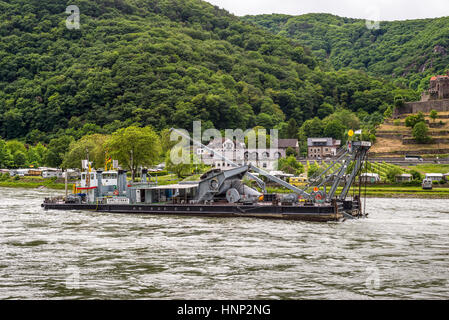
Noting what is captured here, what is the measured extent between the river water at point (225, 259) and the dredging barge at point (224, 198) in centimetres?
206

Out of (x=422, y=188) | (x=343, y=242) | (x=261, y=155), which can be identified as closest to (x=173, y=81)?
(x=261, y=155)

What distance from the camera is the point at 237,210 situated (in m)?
50.0

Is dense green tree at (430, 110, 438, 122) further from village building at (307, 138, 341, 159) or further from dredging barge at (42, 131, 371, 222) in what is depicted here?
dredging barge at (42, 131, 371, 222)

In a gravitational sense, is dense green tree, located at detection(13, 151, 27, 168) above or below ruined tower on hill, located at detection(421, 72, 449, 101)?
below

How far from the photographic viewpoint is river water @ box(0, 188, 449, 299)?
23516 mm

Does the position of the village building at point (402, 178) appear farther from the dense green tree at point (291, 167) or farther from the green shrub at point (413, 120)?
the green shrub at point (413, 120)

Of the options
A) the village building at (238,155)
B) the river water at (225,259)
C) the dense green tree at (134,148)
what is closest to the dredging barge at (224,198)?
the river water at (225,259)

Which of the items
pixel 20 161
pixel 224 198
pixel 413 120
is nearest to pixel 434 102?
pixel 413 120

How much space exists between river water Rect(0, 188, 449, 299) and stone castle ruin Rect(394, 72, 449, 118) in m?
99.3

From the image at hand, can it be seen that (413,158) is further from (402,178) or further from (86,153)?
Answer: (86,153)

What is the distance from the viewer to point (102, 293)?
910 inches

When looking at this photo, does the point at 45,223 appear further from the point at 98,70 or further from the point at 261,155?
the point at 98,70

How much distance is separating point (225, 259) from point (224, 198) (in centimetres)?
2438

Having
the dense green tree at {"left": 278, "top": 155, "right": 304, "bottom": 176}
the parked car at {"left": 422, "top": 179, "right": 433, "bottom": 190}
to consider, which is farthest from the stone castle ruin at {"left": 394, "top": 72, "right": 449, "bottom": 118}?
the parked car at {"left": 422, "top": 179, "right": 433, "bottom": 190}
